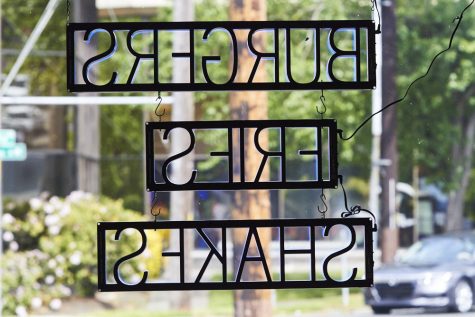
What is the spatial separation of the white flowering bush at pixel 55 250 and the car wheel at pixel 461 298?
5425mm

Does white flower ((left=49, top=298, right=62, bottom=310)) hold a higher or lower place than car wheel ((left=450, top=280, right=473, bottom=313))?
lower

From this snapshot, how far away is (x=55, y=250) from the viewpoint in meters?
23.4

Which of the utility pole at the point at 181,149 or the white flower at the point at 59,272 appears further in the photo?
the white flower at the point at 59,272

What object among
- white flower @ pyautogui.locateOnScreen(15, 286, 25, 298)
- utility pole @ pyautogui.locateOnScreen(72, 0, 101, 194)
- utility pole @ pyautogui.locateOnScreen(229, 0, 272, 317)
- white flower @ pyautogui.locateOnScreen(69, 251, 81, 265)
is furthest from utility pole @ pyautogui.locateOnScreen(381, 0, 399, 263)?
utility pole @ pyautogui.locateOnScreen(229, 0, 272, 317)

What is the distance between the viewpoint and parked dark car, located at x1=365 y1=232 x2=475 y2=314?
20.6 meters

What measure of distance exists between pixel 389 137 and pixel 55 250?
716 cm

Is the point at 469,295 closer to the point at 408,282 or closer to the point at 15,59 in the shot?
the point at 408,282

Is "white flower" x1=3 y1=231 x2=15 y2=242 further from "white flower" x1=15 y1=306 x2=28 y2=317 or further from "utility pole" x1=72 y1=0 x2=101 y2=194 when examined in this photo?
"utility pole" x1=72 y1=0 x2=101 y2=194

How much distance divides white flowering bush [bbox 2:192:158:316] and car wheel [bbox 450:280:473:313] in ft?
17.8

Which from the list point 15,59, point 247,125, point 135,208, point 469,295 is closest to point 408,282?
point 469,295

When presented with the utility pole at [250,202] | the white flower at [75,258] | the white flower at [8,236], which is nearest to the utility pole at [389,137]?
the white flower at [75,258]

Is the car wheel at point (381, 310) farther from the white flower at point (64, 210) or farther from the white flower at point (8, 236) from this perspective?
the white flower at point (8, 236)

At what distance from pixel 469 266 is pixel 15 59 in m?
10.0

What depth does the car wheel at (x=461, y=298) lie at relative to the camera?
20.7m
